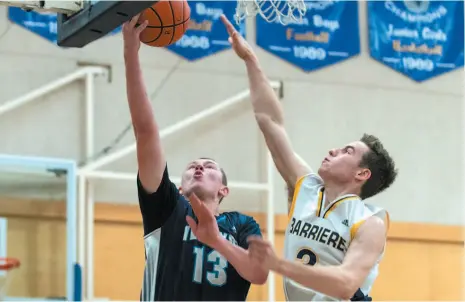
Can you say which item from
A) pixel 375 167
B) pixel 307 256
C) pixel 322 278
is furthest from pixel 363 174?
pixel 322 278

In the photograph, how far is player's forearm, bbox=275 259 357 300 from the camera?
12.3 feet

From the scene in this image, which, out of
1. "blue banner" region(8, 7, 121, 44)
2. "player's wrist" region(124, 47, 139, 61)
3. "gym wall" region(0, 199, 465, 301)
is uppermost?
"blue banner" region(8, 7, 121, 44)

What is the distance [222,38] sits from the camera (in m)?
8.99

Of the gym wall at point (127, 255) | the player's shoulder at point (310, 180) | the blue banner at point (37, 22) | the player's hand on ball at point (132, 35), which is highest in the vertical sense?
the blue banner at point (37, 22)

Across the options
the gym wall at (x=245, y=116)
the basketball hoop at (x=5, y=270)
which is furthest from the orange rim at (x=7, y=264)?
the gym wall at (x=245, y=116)

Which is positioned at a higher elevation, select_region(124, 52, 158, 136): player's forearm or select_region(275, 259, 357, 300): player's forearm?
select_region(124, 52, 158, 136): player's forearm

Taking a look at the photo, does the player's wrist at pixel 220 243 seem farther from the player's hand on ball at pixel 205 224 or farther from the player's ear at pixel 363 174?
the player's ear at pixel 363 174

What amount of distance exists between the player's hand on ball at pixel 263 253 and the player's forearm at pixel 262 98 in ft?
4.82

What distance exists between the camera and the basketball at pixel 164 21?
458 cm

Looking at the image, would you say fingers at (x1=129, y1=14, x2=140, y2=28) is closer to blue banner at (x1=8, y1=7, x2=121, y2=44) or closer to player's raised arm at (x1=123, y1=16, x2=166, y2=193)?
player's raised arm at (x1=123, y1=16, x2=166, y2=193)

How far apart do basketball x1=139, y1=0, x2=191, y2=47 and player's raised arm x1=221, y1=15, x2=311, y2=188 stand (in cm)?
32

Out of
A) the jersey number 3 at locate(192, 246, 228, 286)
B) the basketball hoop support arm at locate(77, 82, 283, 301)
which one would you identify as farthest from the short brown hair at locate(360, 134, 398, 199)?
the basketball hoop support arm at locate(77, 82, 283, 301)

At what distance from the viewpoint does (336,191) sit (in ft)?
15.6

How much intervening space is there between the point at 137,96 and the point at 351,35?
544 centimetres
